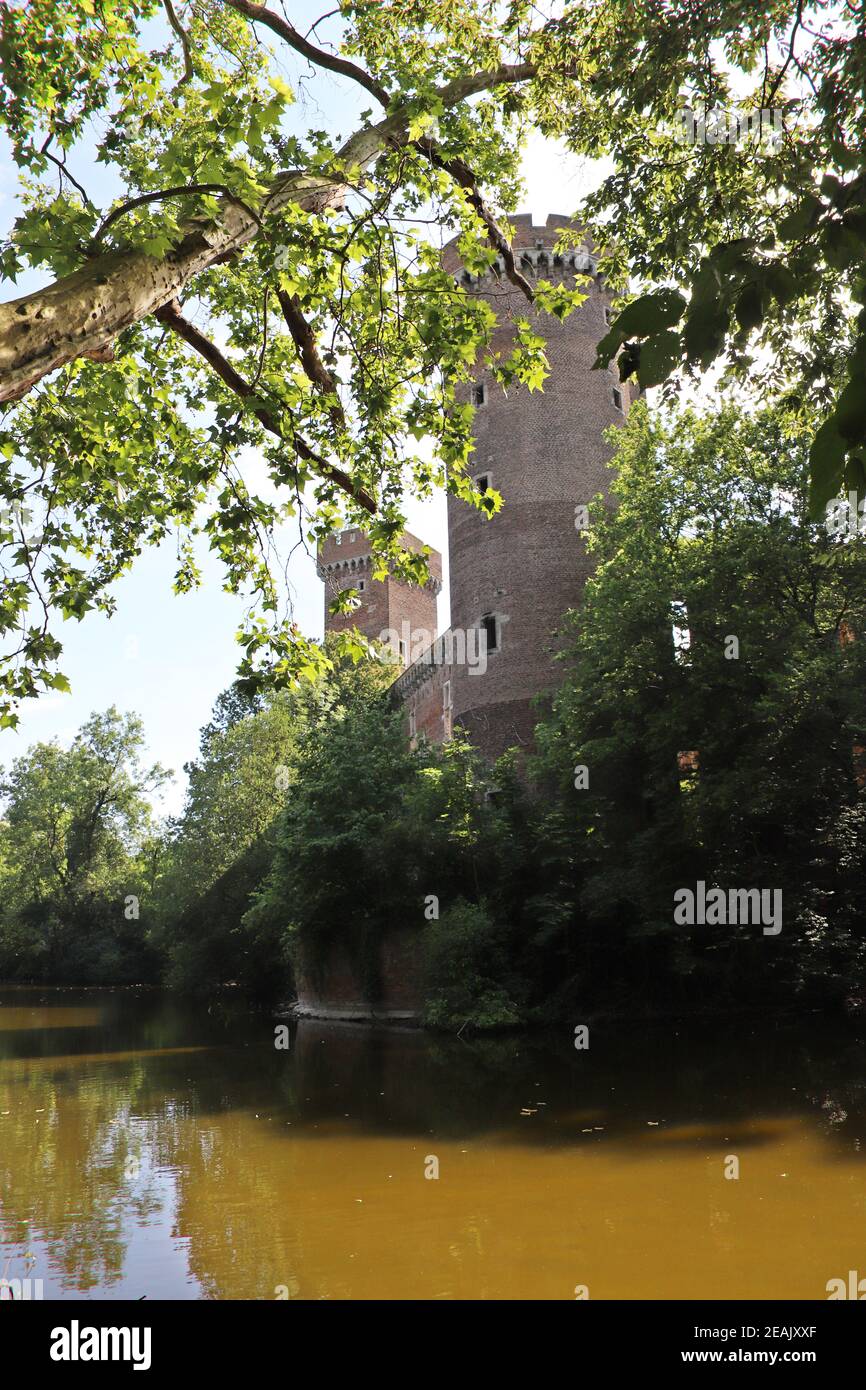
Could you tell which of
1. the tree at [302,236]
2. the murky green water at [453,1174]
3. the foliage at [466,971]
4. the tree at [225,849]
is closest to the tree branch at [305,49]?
the tree at [302,236]

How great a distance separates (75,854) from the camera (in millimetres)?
53750

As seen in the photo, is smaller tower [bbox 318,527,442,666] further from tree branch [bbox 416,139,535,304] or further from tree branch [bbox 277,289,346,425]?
tree branch [bbox 277,289,346,425]

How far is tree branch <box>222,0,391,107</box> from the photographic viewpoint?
260 inches

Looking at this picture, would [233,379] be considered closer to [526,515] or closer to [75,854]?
[526,515]

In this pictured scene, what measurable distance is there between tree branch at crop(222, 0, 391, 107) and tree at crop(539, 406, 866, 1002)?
38.5 feet

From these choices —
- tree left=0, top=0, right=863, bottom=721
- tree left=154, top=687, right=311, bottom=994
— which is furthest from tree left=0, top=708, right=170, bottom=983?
tree left=0, top=0, right=863, bottom=721

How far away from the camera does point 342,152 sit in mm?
6570

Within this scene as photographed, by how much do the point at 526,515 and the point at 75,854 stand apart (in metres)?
35.5

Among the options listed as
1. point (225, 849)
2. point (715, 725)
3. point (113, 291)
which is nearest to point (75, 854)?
point (225, 849)

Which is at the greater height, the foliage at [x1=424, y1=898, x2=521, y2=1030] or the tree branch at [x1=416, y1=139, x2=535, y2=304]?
the tree branch at [x1=416, y1=139, x2=535, y2=304]

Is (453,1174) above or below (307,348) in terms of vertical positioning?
below

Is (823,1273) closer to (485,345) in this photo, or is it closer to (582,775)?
(485,345)
